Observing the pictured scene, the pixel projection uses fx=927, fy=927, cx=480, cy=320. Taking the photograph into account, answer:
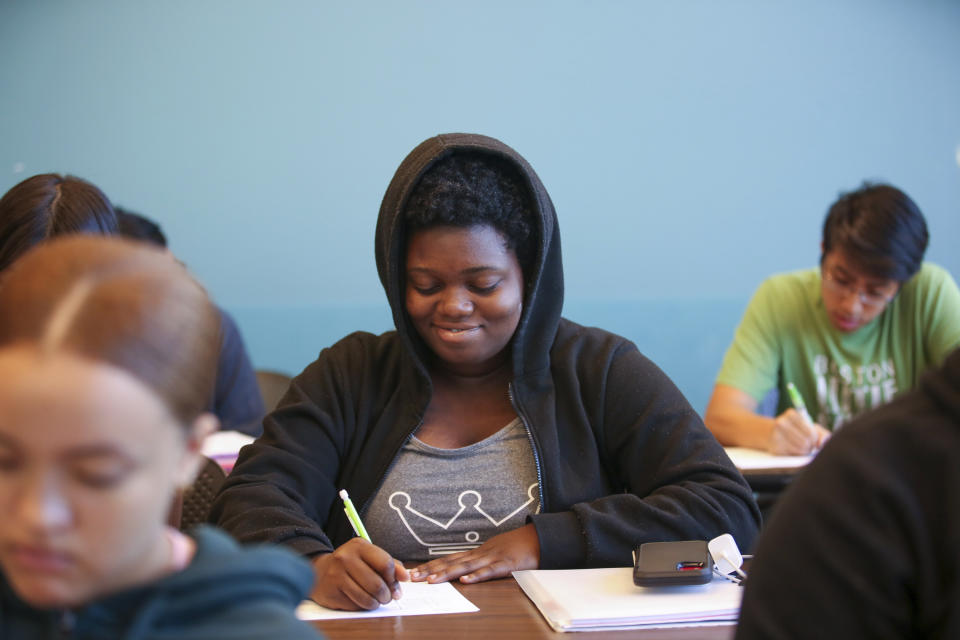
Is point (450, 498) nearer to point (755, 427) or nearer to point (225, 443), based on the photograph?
point (225, 443)

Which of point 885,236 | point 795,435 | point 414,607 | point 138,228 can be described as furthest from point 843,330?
→ point 138,228

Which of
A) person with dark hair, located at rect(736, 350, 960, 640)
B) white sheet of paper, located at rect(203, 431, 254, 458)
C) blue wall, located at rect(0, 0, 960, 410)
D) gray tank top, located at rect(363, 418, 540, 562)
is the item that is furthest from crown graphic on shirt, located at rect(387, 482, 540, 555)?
blue wall, located at rect(0, 0, 960, 410)

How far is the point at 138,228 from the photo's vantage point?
2709mm

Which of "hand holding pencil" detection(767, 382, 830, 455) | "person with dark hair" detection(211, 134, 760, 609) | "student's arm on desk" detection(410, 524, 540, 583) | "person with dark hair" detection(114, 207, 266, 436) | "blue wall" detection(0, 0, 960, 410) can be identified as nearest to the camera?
"student's arm on desk" detection(410, 524, 540, 583)

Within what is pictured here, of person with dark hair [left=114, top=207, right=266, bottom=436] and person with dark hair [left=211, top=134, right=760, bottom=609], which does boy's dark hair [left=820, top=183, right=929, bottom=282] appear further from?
person with dark hair [left=114, top=207, right=266, bottom=436]

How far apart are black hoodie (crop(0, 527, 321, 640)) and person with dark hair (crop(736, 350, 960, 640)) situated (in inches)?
14.3

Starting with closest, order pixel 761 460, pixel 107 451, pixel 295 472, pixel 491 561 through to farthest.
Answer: pixel 107 451, pixel 491 561, pixel 295 472, pixel 761 460

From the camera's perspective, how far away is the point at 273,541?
4.62 feet

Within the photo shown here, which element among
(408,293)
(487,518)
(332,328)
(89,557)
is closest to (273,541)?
(487,518)

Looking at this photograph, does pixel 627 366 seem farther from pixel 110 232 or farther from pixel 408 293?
pixel 110 232

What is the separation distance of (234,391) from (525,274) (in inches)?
52.8

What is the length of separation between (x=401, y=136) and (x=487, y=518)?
2.31m

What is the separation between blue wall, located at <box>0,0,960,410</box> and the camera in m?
3.62

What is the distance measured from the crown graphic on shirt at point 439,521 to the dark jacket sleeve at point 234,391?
119 cm
